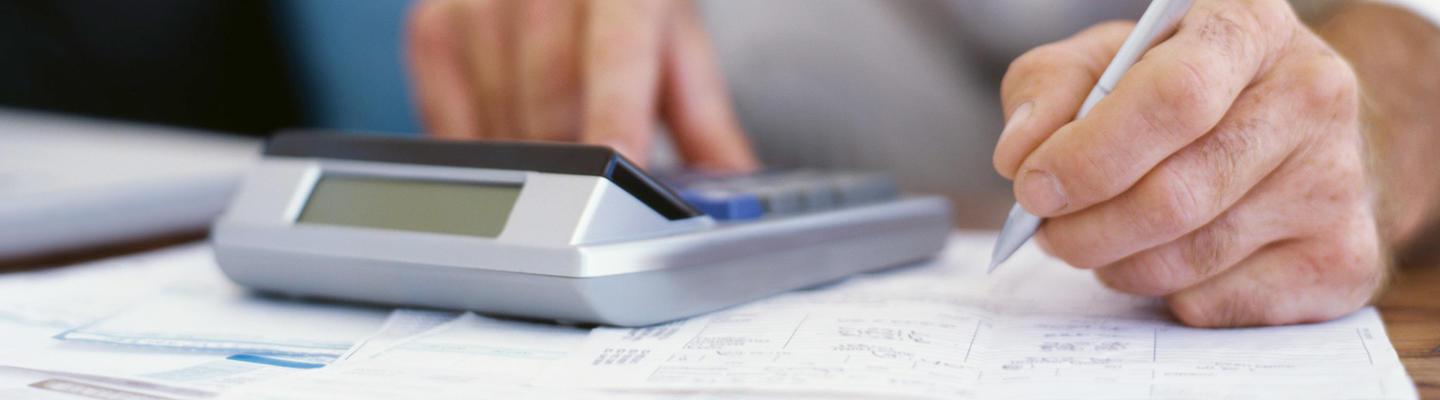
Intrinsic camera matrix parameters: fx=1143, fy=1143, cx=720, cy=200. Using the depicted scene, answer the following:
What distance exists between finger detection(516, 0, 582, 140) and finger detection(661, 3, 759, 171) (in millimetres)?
78

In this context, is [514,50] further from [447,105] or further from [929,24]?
[929,24]

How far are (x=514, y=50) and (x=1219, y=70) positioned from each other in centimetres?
70

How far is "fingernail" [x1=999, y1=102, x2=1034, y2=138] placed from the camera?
458 millimetres

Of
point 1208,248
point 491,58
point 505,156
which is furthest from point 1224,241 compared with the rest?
point 491,58

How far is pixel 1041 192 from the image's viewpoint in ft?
1.46

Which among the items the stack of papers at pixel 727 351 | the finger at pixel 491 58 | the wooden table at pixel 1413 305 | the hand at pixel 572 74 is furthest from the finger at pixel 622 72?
the wooden table at pixel 1413 305

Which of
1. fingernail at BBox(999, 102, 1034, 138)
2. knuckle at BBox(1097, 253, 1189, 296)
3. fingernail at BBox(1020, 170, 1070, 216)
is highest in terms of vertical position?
fingernail at BBox(999, 102, 1034, 138)

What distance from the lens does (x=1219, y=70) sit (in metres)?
A: 0.43

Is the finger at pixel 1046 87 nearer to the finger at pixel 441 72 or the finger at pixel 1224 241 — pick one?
the finger at pixel 1224 241

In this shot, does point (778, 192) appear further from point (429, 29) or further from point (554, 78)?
point (429, 29)

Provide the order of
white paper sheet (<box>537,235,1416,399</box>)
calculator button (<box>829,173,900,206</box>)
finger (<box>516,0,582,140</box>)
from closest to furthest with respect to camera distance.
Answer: white paper sheet (<box>537,235,1416,399</box>) < calculator button (<box>829,173,900,206</box>) < finger (<box>516,0,582,140</box>)

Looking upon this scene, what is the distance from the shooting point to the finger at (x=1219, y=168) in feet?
1.47

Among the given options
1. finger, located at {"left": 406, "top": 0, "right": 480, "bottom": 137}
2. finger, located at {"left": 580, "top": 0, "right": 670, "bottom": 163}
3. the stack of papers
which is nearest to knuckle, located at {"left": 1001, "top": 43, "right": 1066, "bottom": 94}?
the stack of papers

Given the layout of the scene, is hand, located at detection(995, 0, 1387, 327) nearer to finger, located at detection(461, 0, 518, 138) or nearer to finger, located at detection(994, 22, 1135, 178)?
finger, located at detection(994, 22, 1135, 178)
